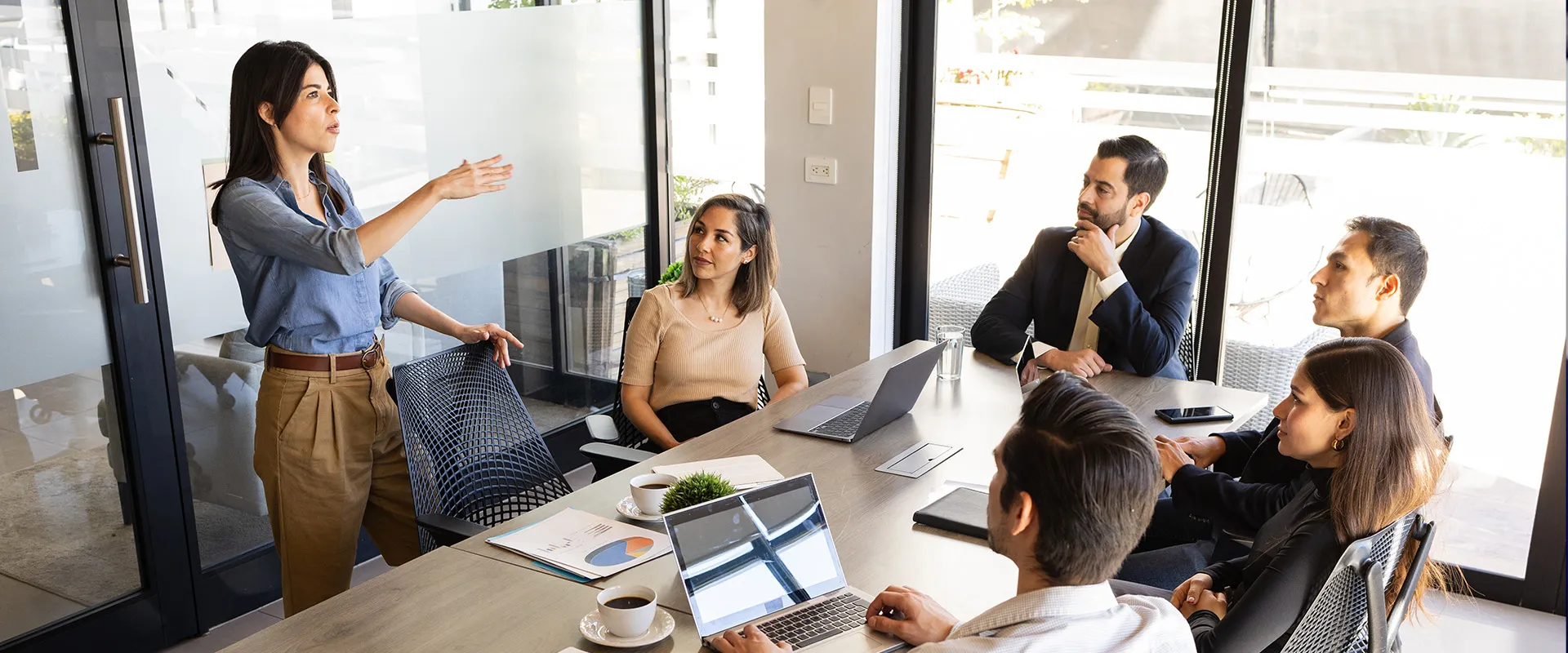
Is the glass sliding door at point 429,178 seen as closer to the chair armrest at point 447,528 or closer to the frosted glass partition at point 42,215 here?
the frosted glass partition at point 42,215

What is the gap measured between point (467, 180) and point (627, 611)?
1192 millimetres

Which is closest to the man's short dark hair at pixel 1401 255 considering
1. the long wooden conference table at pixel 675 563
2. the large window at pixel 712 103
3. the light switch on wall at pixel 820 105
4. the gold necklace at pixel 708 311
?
the long wooden conference table at pixel 675 563

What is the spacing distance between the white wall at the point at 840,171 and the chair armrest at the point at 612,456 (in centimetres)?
183

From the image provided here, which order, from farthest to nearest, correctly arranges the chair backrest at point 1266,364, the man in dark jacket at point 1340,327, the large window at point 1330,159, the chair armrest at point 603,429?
the chair backrest at point 1266,364
the large window at point 1330,159
the chair armrest at point 603,429
the man in dark jacket at point 1340,327

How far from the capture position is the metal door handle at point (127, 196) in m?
2.79

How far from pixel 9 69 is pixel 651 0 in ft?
7.22

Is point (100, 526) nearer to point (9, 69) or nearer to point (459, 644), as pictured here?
point (9, 69)

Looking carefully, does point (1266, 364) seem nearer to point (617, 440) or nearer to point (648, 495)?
point (617, 440)

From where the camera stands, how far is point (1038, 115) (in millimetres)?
4180

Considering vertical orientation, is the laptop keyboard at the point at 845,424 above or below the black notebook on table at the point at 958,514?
above

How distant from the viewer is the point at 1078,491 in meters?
1.42

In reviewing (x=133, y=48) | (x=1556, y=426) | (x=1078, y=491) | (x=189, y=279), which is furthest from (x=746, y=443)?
(x=1556, y=426)

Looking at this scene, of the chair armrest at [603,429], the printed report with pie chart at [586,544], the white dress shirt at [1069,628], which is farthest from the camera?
the chair armrest at [603,429]

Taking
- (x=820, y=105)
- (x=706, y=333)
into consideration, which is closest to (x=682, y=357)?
(x=706, y=333)
